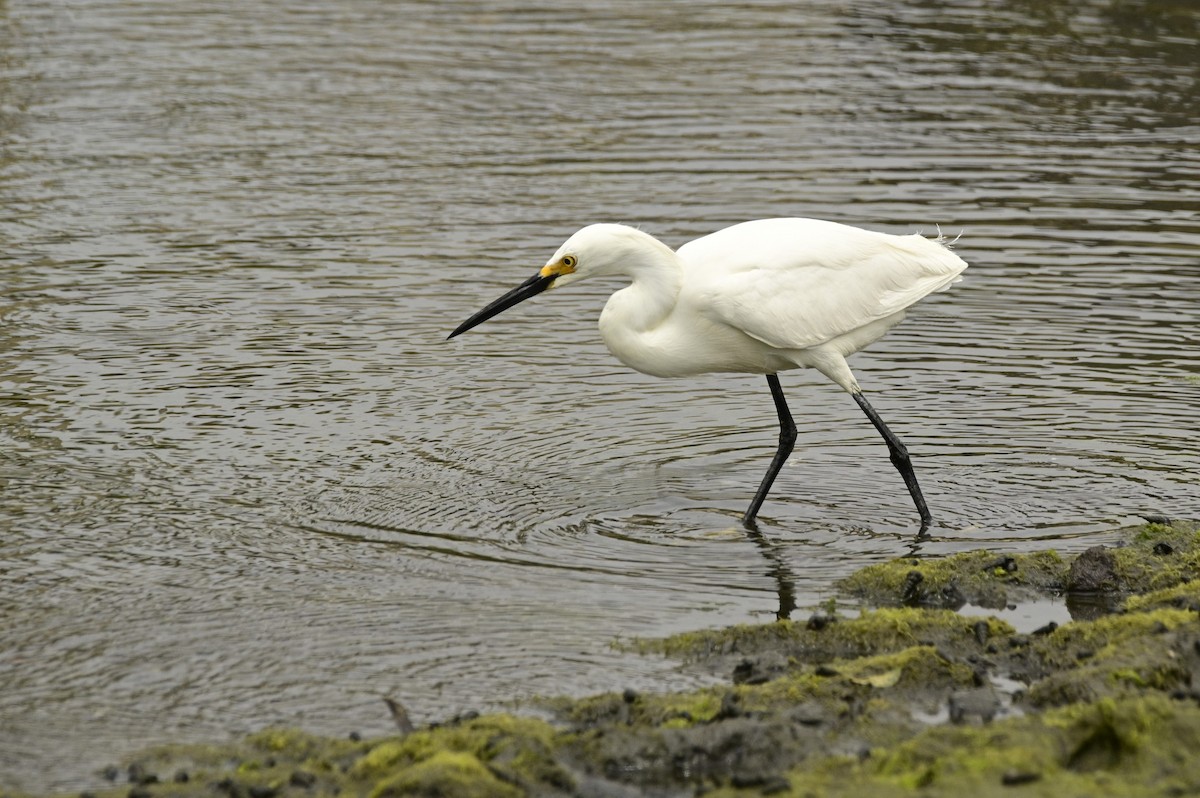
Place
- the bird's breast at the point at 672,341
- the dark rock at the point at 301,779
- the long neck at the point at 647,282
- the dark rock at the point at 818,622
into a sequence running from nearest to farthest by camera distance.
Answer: the dark rock at the point at 301,779 < the dark rock at the point at 818,622 < the long neck at the point at 647,282 < the bird's breast at the point at 672,341

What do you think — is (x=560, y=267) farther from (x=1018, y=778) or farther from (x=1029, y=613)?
(x=1018, y=778)

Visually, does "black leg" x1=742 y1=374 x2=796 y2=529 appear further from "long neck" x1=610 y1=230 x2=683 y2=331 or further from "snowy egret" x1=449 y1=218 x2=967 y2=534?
"long neck" x1=610 y1=230 x2=683 y2=331

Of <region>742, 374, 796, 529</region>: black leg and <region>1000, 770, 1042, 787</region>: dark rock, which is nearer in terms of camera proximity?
<region>1000, 770, 1042, 787</region>: dark rock

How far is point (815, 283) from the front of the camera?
9.34 meters

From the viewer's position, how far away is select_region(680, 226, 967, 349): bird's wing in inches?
354

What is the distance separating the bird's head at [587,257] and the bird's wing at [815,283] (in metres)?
0.46

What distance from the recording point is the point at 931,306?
1331 cm

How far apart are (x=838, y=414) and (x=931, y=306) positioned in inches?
104

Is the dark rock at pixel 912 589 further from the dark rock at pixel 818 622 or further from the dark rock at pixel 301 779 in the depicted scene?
the dark rock at pixel 301 779

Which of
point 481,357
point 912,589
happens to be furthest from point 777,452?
point 481,357

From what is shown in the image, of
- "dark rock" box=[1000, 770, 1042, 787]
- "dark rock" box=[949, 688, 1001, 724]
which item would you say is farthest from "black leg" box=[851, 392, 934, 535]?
"dark rock" box=[1000, 770, 1042, 787]

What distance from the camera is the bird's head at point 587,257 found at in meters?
8.82

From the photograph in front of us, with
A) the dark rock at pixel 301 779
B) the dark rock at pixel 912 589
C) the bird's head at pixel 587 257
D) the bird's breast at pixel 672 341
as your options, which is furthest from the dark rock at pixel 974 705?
the bird's head at pixel 587 257

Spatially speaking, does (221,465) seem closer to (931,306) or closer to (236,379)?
(236,379)
